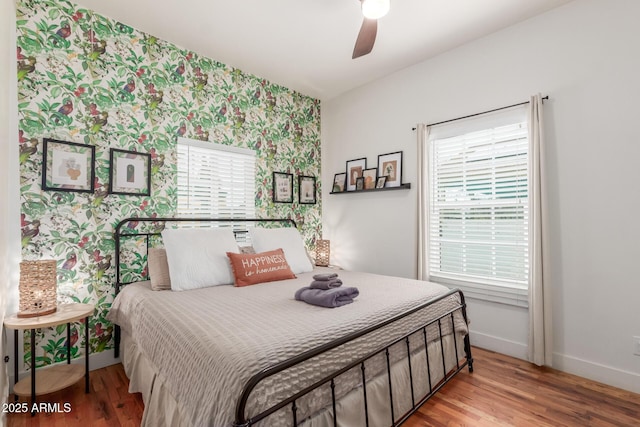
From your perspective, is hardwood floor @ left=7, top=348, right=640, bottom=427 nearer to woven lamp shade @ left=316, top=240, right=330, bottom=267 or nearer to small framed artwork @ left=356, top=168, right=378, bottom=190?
woven lamp shade @ left=316, top=240, right=330, bottom=267

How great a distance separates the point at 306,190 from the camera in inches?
162

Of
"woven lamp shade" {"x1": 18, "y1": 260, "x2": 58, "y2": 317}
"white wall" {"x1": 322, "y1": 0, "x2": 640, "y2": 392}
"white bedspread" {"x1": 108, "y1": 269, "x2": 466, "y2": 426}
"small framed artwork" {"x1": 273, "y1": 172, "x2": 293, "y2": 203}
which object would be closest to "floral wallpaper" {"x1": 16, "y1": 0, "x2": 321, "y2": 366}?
"woven lamp shade" {"x1": 18, "y1": 260, "x2": 58, "y2": 317}

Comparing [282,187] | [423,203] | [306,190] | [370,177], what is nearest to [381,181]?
[370,177]

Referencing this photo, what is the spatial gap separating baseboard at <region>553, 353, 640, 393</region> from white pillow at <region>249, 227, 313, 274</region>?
2.15m

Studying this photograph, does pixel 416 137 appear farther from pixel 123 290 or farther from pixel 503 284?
pixel 123 290

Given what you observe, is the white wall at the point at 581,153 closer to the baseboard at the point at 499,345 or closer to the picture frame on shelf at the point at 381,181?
the baseboard at the point at 499,345

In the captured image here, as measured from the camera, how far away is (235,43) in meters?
2.91

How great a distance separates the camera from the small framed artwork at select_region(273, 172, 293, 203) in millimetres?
3747

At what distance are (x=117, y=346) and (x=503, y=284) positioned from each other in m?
3.23

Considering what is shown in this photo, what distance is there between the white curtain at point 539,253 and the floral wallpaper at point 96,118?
277cm

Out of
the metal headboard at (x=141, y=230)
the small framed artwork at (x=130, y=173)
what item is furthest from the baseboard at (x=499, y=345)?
the small framed artwork at (x=130, y=173)

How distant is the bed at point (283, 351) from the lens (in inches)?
47.6

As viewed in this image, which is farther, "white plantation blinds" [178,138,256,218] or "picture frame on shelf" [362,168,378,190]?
"picture frame on shelf" [362,168,378,190]

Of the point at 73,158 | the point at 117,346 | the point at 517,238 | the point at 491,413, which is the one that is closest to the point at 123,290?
the point at 117,346
